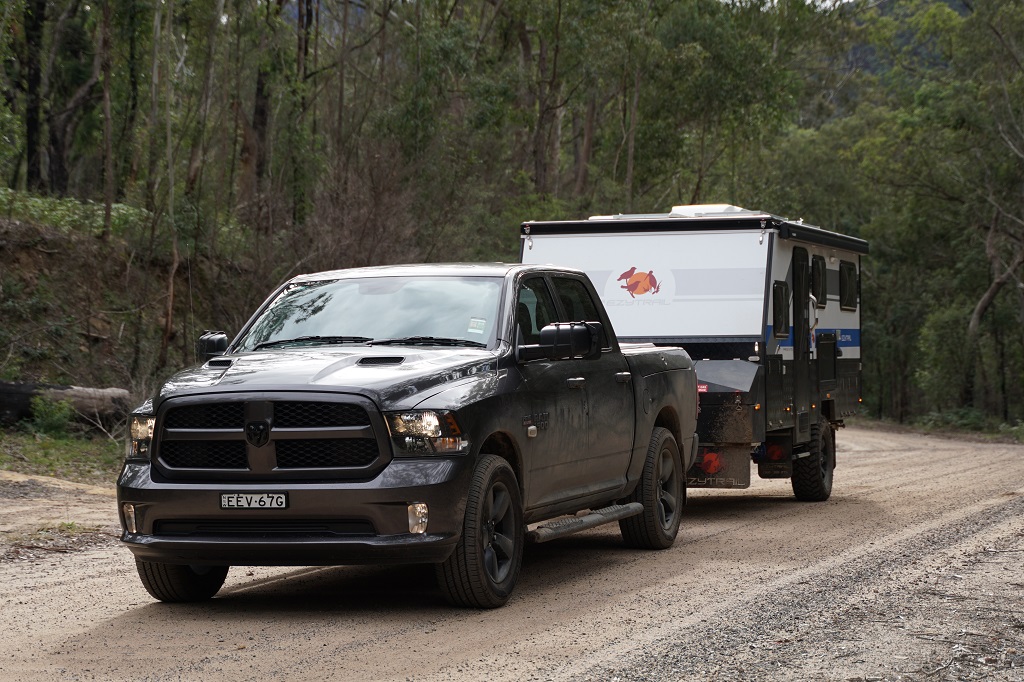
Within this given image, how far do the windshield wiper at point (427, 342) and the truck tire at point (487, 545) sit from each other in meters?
0.87

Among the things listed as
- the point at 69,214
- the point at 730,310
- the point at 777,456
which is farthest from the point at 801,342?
the point at 69,214

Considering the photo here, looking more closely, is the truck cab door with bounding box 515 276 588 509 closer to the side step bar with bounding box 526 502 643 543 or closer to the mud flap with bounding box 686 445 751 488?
the side step bar with bounding box 526 502 643 543

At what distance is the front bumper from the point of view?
24.6ft

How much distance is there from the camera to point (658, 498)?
10836 mm

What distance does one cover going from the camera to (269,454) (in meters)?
7.61

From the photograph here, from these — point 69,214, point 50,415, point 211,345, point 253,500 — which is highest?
point 69,214

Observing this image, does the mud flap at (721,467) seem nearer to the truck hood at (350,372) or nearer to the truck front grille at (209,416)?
the truck hood at (350,372)

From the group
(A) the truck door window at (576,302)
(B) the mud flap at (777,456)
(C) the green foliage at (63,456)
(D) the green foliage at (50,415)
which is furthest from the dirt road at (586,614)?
(D) the green foliage at (50,415)

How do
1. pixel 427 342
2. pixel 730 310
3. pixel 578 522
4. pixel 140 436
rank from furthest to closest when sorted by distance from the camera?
pixel 730 310 < pixel 578 522 < pixel 427 342 < pixel 140 436

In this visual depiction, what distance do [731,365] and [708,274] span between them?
0.97 metres

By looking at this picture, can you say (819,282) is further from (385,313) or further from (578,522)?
(385,313)

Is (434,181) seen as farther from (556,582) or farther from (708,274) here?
(556,582)

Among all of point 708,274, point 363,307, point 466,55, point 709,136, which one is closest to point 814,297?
point 708,274

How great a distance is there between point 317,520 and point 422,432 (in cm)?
71
